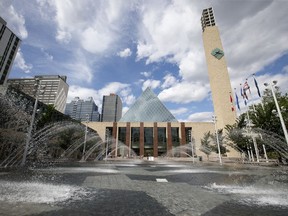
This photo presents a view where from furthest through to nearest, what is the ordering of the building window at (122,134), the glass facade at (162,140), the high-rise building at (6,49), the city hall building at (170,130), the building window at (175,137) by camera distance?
the high-rise building at (6,49) → the building window at (122,134) → the glass facade at (162,140) → the building window at (175,137) → the city hall building at (170,130)

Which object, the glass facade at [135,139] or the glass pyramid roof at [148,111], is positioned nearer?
the glass facade at [135,139]

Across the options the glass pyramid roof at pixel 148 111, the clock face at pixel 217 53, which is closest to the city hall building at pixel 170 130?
the clock face at pixel 217 53

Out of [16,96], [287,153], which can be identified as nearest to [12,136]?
[16,96]

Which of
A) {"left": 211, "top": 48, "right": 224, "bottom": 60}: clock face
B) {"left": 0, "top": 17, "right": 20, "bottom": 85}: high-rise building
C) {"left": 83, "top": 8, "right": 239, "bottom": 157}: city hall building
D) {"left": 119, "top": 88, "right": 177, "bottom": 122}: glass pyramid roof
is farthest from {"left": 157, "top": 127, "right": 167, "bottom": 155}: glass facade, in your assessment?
{"left": 0, "top": 17, "right": 20, "bottom": 85}: high-rise building

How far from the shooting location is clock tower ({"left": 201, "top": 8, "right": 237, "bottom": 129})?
207 feet

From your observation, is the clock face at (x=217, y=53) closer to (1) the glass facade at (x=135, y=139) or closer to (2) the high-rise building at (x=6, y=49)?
(1) the glass facade at (x=135, y=139)

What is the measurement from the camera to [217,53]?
6894 cm

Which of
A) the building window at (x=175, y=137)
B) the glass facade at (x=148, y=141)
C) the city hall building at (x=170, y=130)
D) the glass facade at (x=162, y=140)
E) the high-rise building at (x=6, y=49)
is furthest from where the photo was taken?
the high-rise building at (x=6, y=49)

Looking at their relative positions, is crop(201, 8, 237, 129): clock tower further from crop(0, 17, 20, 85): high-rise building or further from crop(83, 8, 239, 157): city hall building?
crop(0, 17, 20, 85): high-rise building

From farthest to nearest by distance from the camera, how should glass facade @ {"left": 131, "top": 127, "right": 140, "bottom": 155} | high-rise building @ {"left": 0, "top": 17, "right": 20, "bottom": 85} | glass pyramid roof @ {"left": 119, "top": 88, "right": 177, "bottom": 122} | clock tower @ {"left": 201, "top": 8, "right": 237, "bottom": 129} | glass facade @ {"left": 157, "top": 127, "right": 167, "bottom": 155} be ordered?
glass pyramid roof @ {"left": 119, "top": 88, "right": 177, "bottom": 122}, high-rise building @ {"left": 0, "top": 17, "right": 20, "bottom": 85}, glass facade @ {"left": 131, "top": 127, "right": 140, "bottom": 155}, glass facade @ {"left": 157, "top": 127, "right": 167, "bottom": 155}, clock tower @ {"left": 201, "top": 8, "right": 237, "bottom": 129}

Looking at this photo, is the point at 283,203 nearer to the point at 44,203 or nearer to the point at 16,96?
the point at 44,203

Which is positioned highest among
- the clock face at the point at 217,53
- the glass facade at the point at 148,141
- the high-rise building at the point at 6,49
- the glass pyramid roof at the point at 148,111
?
the high-rise building at the point at 6,49

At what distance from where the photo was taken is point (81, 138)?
40.6 meters

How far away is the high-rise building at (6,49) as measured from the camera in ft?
260
